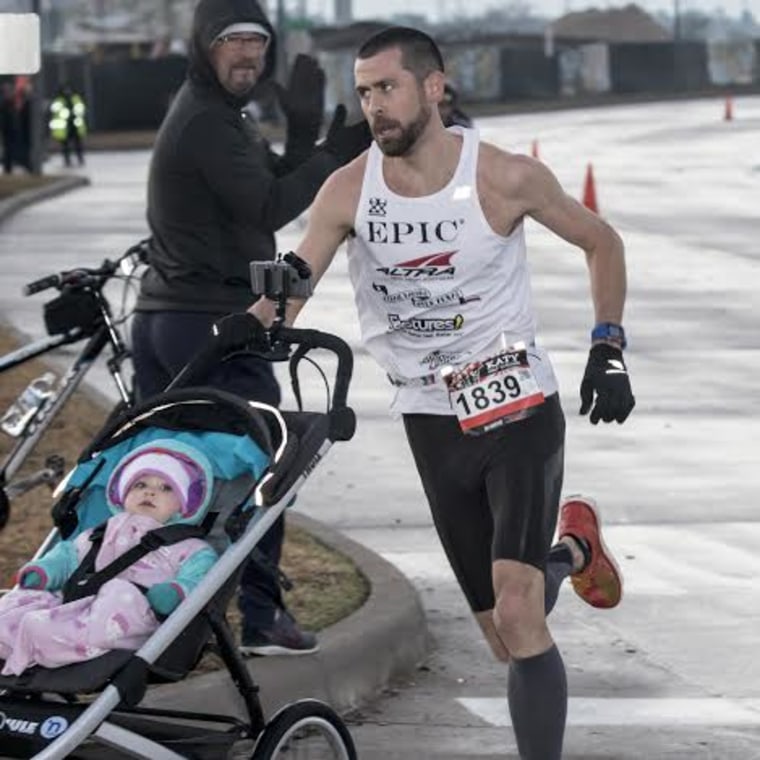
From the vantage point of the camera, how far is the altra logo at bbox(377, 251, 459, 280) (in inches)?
270

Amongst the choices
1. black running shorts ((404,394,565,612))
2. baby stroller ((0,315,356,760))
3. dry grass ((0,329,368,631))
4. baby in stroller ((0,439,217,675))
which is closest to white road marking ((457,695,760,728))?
dry grass ((0,329,368,631))

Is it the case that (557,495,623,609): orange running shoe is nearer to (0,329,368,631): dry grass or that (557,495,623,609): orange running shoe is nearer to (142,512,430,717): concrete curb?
(142,512,430,717): concrete curb

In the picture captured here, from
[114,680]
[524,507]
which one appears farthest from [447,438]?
[114,680]

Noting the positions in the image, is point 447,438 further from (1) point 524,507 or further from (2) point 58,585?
(2) point 58,585

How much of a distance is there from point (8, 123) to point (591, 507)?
39.6m

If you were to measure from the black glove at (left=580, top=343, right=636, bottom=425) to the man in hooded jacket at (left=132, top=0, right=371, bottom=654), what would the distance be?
1.55 m

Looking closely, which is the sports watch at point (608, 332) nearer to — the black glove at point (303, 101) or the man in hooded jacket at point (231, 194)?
the man in hooded jacket at point (231, 194)

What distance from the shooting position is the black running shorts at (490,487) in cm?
684

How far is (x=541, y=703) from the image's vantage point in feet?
22.4

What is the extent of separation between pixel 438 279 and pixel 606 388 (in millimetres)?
506

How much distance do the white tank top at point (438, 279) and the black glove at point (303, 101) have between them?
52.4 inches

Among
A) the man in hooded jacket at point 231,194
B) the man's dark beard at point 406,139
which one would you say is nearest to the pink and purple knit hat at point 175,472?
the man's dark beard at point 406,139

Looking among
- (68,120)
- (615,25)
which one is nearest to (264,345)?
(68,120)

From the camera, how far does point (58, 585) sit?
6375 millimetres
